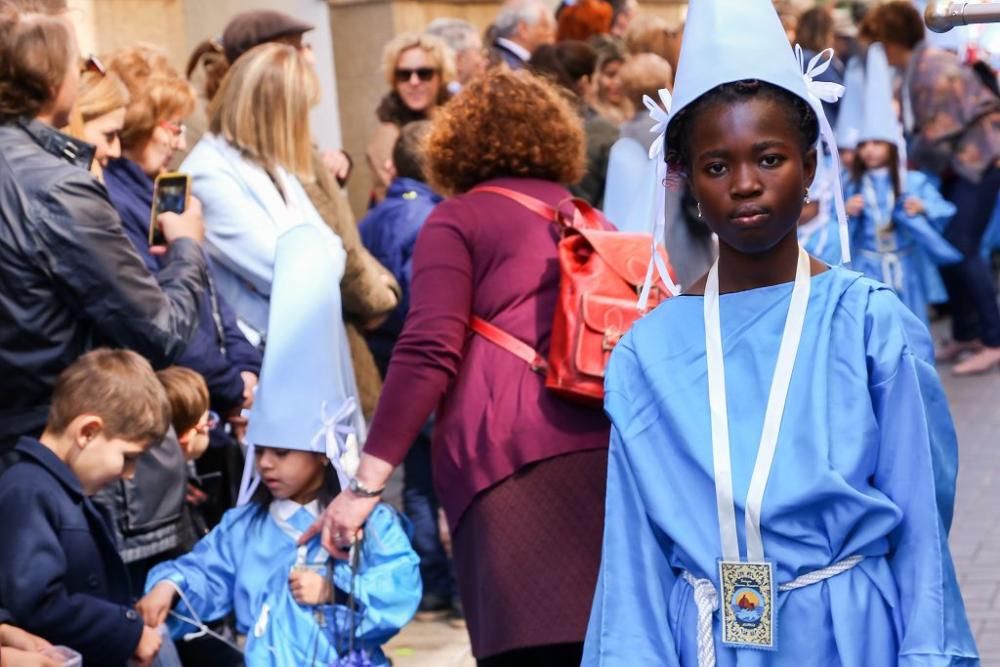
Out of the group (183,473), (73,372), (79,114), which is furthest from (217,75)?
(73,372)

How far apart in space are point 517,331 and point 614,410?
1.24 m

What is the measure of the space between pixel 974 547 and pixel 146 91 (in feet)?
12.3

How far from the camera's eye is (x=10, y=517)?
4355 millimetres

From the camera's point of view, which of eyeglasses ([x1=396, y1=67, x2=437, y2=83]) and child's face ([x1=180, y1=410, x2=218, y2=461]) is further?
eyeglasses ([x1=396, y1=67, x2=437, y2=83])

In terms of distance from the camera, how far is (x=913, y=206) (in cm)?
1091

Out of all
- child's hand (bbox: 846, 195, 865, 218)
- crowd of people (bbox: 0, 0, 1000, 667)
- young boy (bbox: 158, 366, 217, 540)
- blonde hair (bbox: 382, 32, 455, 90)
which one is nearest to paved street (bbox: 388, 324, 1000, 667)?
crowd of people (bbox: 0, 0, 1000, 667)

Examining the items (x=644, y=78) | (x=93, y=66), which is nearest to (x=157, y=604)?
(x=93, y=66)

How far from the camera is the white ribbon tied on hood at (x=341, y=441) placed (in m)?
4.78

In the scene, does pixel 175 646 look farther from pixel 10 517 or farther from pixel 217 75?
pixel 217 75

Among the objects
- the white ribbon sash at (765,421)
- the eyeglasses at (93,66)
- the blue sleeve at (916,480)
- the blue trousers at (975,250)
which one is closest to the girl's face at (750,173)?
the white ribbon sash at (765,421)

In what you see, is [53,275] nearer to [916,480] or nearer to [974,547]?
[916,480]

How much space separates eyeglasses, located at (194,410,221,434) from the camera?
5.53 meters

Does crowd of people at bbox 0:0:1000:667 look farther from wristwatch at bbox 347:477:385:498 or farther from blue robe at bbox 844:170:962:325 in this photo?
blue robe at bbox 844:170:962:325

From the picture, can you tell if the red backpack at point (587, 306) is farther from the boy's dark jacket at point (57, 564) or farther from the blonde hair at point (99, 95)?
the blonde hair at point (99, 95)
